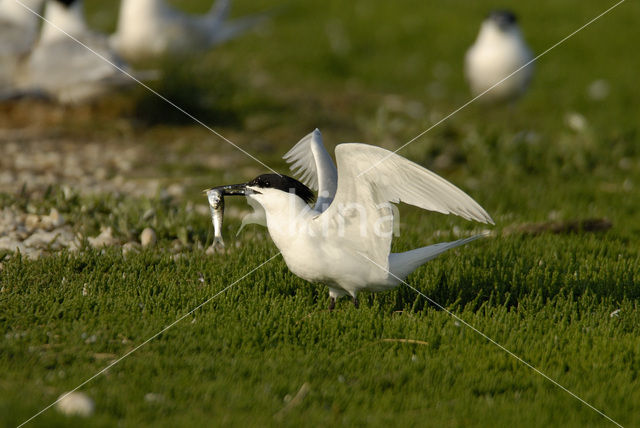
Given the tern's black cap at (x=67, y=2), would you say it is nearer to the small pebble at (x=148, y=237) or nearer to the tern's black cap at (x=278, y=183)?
the small pebble at (x=148, y=237)

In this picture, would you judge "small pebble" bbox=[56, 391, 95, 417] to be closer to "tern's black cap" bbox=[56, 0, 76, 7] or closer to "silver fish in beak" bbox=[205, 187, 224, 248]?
"silver fish in beak" bbox=[205, 187, 224, 248]

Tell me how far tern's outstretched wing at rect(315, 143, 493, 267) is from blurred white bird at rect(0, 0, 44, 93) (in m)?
6.18

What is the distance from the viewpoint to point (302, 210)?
146 inches

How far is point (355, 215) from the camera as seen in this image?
3594mm

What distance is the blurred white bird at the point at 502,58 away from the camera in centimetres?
1027

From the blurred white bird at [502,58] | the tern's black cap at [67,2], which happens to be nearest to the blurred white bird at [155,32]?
the tern's black cap at [67,2]

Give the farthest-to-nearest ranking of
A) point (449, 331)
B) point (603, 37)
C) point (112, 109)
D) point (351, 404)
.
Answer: point (603, 37) < point (112, 109) < point (449, 331) < point (351, 404)

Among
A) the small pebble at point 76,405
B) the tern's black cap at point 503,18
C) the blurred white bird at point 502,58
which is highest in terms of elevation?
the tern's black cap at point 503,18

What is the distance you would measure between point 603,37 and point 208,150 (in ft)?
30.1

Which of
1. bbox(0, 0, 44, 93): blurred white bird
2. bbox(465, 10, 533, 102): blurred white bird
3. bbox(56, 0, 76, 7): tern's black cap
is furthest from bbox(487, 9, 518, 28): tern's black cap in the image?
bbox(0, 0, 44, 93): blurred white bird

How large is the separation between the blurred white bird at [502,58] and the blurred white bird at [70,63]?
479cm

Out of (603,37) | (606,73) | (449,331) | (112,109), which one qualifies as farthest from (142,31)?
(603,37)

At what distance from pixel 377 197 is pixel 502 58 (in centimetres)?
741

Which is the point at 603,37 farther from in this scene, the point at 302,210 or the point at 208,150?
the point at 302,210
